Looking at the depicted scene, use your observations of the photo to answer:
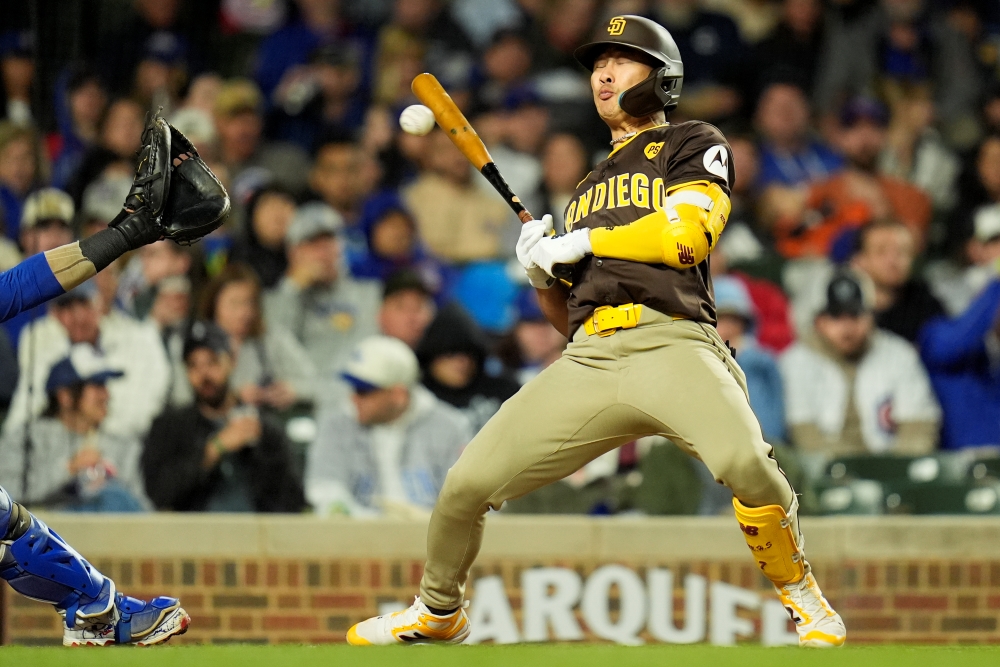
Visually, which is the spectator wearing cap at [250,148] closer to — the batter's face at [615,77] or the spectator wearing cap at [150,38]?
the spectator wearing cap at [150,38]

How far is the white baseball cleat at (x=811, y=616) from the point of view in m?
3.70

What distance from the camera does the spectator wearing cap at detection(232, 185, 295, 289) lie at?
6.90 m

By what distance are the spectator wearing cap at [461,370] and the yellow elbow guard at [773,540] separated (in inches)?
104

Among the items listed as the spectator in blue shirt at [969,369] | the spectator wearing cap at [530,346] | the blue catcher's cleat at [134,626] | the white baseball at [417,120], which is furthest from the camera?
the spectator wearing cap at [530,346]

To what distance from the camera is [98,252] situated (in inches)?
147

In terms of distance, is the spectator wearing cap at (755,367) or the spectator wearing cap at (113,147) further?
the spectator wearing cap at (113,147)

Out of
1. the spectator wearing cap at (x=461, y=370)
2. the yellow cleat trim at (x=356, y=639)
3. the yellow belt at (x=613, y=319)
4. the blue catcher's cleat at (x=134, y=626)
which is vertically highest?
the yellow belt at (x=613, y=319)

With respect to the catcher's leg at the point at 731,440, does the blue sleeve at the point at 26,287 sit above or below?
above

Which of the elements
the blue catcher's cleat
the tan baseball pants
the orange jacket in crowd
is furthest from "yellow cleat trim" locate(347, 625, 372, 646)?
the orange jacket in crowd

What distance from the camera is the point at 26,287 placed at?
3697 millimetres

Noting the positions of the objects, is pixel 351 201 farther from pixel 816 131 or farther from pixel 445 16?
pixel 816 131

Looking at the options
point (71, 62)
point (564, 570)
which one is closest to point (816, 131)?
point (564, 570)

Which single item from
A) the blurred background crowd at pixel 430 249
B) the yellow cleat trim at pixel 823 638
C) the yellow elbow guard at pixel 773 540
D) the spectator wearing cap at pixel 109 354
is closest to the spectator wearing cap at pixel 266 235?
the blurred background crowd at pixel 430 249

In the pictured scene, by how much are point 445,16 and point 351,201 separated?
1.54 meters
